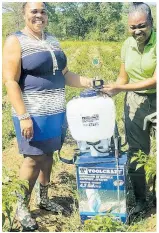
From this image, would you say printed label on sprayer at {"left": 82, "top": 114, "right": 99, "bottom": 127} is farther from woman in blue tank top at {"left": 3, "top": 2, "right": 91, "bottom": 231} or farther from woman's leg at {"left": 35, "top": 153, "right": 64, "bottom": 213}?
woman's leg at {"left": 35, "top": 153, "right": 64, "bottom": 213}

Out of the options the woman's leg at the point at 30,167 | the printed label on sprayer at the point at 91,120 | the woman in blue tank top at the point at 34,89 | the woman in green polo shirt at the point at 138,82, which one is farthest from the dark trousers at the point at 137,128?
the woman's leg at the point at 30,167

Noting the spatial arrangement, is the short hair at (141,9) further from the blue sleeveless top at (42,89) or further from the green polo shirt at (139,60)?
the blue sleeveless top at (42,89)

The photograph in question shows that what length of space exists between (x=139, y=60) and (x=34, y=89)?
0.80m

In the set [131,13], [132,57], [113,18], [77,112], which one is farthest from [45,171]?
[113,18]

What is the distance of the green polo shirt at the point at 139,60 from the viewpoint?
9.53 feet

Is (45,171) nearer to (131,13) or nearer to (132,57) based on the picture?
(132,57)

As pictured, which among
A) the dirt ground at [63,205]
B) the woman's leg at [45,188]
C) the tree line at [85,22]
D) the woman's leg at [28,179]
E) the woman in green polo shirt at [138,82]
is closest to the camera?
the woman in green polo shirt at [138,82]

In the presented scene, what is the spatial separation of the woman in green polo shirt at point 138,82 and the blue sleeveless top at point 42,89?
38 cm

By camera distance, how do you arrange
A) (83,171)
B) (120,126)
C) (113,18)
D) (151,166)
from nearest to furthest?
(151,166) < (83,171) < (120,126) < (113,18)

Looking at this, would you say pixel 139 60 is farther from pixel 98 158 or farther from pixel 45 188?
pixel 45 188

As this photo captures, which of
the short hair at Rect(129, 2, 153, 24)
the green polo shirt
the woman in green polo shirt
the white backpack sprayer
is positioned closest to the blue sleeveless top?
the white backpack sprayer

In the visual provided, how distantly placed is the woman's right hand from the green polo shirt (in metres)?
0.87

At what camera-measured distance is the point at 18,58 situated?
8.80 feet

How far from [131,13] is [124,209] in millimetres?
1413
